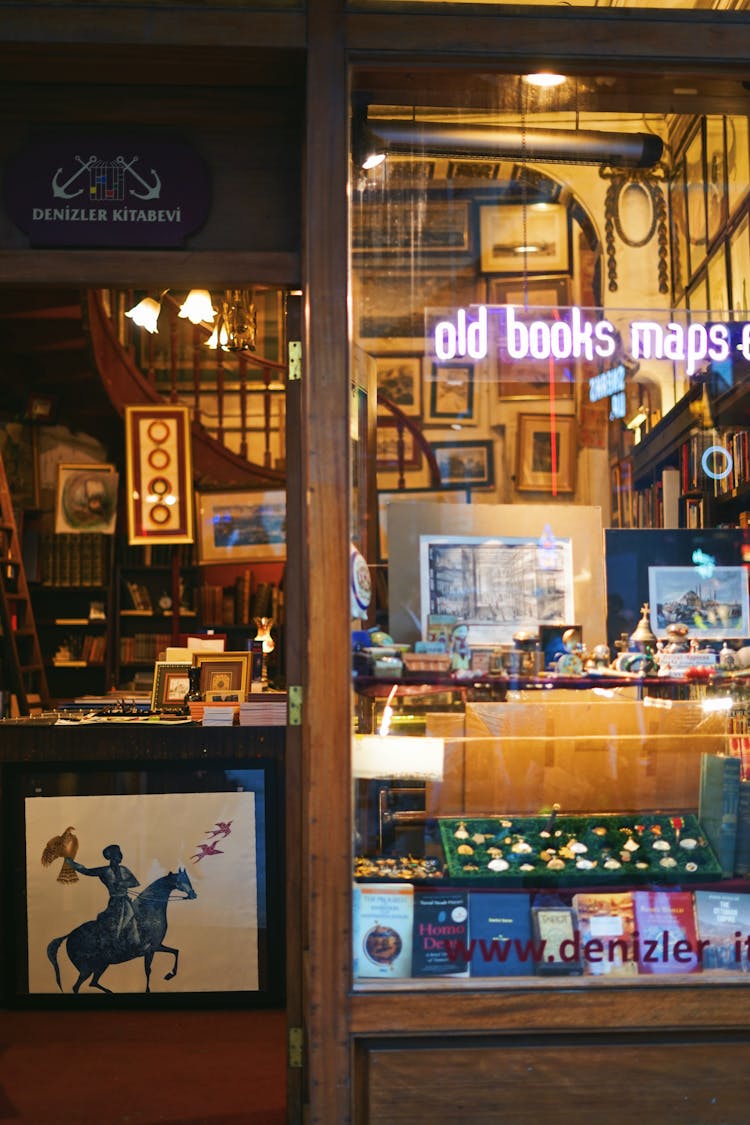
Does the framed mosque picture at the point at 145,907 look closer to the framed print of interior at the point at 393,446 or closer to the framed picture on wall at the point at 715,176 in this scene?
the framed print of interior at the point at 393,446

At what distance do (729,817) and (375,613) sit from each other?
4.01ft

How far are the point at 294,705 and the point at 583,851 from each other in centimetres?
95

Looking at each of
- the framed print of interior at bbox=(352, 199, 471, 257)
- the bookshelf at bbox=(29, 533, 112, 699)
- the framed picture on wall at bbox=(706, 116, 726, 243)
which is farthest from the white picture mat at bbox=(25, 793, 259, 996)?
the bookshelf at bbox=(29, 533, 112, 699)

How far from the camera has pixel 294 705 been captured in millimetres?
3338

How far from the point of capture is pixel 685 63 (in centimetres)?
319

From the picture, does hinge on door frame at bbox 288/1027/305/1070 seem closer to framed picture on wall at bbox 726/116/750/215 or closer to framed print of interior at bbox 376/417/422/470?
framed print of interior at bbox 376/417/422/470

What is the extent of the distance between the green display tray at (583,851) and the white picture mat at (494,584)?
562 millimetres

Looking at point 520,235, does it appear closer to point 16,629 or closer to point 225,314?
point 225,314

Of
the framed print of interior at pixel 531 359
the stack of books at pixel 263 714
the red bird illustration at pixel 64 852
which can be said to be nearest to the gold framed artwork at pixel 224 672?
the stack of books at pixel 263 714

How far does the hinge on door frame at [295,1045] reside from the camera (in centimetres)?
335

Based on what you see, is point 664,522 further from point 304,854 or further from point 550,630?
point 304,854

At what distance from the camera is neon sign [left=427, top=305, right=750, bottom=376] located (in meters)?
3.77

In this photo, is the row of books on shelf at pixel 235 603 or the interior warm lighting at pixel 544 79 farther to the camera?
the row of books on shelf at pixel 235 603

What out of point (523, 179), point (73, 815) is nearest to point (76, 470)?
point (73, 815)
